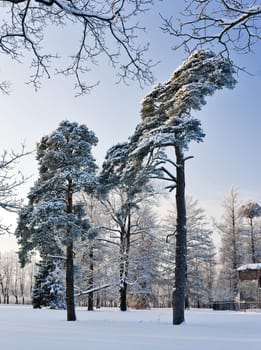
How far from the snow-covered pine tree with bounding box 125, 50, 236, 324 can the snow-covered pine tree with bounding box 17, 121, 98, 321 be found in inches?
108

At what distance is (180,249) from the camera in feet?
49.0

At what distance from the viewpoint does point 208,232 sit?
33875 millimetres

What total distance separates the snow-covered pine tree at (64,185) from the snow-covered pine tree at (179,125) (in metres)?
2.74

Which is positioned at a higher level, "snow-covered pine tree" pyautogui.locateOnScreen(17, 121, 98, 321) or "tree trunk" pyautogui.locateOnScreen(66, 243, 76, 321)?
"snow-covered pine tree" pyautogui.locateOnScreen(17, 121, 98, 321)

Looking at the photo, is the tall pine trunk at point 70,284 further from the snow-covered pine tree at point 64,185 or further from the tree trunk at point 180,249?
the tree trunk at point 180,249

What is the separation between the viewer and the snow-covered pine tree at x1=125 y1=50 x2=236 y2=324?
46.9ft

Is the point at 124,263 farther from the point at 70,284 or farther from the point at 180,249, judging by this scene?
the point at 180,249

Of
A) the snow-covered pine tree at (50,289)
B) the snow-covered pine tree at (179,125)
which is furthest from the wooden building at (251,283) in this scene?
the snow-covered pine tree at (179,125)

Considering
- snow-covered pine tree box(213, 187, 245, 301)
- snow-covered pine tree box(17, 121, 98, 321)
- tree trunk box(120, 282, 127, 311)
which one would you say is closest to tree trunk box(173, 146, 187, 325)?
snow-covered pine tree box(17, 121, 98, 321)

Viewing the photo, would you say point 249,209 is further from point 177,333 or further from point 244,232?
point 177,333

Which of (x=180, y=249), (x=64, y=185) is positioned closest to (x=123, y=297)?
(x=64, y=185)

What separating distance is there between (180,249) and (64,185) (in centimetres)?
599

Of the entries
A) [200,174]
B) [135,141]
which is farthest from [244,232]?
[135,141]

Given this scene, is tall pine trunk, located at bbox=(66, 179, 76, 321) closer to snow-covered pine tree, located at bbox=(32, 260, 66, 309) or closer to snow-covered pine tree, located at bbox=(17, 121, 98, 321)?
snow-covered pine tree, located at bbox=(17, 121, 98, 321)
